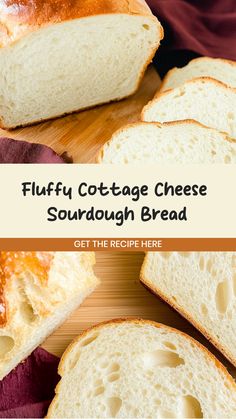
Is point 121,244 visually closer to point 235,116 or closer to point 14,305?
point 14,305

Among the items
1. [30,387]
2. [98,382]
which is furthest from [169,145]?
[30,387]

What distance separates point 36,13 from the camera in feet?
10.7

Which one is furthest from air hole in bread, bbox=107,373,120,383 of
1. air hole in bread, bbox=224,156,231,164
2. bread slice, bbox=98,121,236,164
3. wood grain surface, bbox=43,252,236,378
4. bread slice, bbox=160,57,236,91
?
bread slice, bbox=160,57,236,91

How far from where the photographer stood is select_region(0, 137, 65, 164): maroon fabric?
3.25 metres

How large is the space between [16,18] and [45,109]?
0.67m

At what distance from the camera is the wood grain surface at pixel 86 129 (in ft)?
11.8

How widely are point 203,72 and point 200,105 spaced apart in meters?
0.51

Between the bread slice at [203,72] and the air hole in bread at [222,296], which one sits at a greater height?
the bread slice at [203,72]

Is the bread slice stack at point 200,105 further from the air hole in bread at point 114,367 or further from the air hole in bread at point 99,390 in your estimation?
the air hole in bread at point 99,390

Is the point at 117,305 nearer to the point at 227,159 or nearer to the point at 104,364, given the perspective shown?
the point at 104,364

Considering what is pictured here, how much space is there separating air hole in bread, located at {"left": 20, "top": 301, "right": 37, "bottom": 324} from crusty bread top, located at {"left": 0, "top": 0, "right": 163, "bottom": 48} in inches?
57.1

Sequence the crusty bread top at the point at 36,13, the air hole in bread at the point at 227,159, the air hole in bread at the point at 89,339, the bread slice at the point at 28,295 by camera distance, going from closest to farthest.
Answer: the bread slice at the point at 28,295
the air hole in bread at the point at 89,339
the air hole in bread at the point at 227,159
the crusty bread top at the point at 36,13

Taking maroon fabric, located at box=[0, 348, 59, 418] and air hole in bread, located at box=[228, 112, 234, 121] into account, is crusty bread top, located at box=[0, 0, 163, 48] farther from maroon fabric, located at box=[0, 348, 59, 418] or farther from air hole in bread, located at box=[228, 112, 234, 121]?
maroon fabric, located at box=[0, 348, 59, 418]

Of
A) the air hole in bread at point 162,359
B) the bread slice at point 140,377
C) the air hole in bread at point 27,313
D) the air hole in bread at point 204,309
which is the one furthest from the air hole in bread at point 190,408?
the air hole in bread at point 27,313
